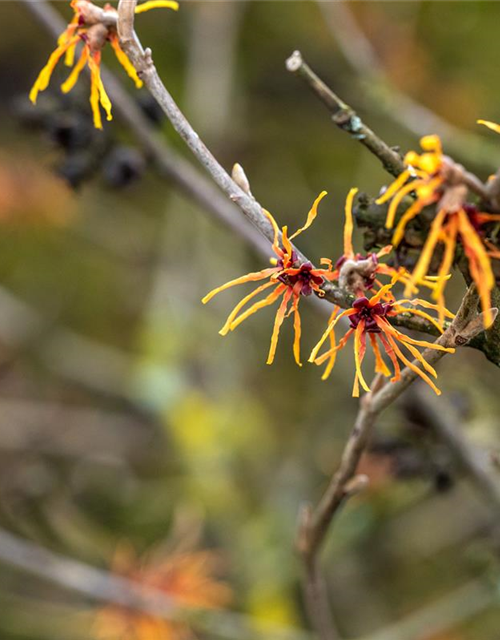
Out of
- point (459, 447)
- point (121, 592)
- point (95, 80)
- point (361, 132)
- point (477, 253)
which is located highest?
point (95, 80)

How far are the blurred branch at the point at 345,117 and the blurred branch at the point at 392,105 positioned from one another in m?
0.86

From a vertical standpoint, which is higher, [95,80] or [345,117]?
[95,80]

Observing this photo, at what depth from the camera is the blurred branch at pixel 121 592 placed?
1.29 m

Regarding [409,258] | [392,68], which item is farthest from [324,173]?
[409,258]

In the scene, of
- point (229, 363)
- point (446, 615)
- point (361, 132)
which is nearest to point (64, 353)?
point (229, 363)

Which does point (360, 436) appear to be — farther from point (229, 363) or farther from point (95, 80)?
point (229, 363)

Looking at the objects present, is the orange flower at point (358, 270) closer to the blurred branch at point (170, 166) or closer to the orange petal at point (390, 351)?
the orange petal at point (390, 351)

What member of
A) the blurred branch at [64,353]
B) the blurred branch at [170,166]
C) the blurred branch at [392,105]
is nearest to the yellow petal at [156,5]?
the blurred branch at [170,166]

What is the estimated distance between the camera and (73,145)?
1.12 metres

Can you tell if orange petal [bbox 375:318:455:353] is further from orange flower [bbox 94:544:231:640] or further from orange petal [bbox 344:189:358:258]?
orange flower [bbox 94:544:231:640]

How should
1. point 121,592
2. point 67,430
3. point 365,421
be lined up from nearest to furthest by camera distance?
point 365,421 < point 121,592 < point 67,430

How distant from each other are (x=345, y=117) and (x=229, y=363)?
1.38m

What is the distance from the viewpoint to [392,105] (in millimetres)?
1620

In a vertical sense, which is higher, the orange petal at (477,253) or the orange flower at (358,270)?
the orange flower at (358,270)
